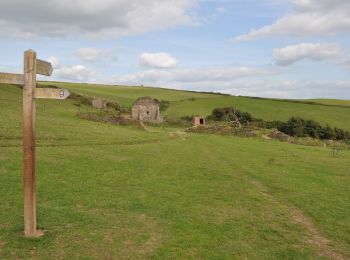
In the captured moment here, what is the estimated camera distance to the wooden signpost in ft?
33.8

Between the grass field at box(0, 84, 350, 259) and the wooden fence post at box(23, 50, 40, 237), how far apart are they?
19.4 inches

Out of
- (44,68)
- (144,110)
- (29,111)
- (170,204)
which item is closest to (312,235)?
(170,204)

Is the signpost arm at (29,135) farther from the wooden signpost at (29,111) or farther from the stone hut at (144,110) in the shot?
the stone hut at (144,110)

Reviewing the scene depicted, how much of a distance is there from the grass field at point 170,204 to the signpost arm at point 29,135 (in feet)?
1.63

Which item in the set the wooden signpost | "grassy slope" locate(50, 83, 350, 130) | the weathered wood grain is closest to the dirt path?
the wooden signpost

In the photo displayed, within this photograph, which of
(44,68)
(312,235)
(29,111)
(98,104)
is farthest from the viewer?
(98,104)

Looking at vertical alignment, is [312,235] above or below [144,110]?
below

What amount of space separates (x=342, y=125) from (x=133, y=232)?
76.3 m

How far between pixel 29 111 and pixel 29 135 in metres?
0.59

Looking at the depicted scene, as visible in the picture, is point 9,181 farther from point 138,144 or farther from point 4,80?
point 138,144

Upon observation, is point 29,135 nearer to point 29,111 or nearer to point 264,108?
point 29,111

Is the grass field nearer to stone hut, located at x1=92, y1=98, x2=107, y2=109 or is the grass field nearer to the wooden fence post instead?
the wooden fence post

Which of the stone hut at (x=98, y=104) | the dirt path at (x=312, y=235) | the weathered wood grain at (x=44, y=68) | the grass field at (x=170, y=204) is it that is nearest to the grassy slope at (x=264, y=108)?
the stone hut at (x=98, y=104)

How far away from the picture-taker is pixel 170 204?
14.6 m
